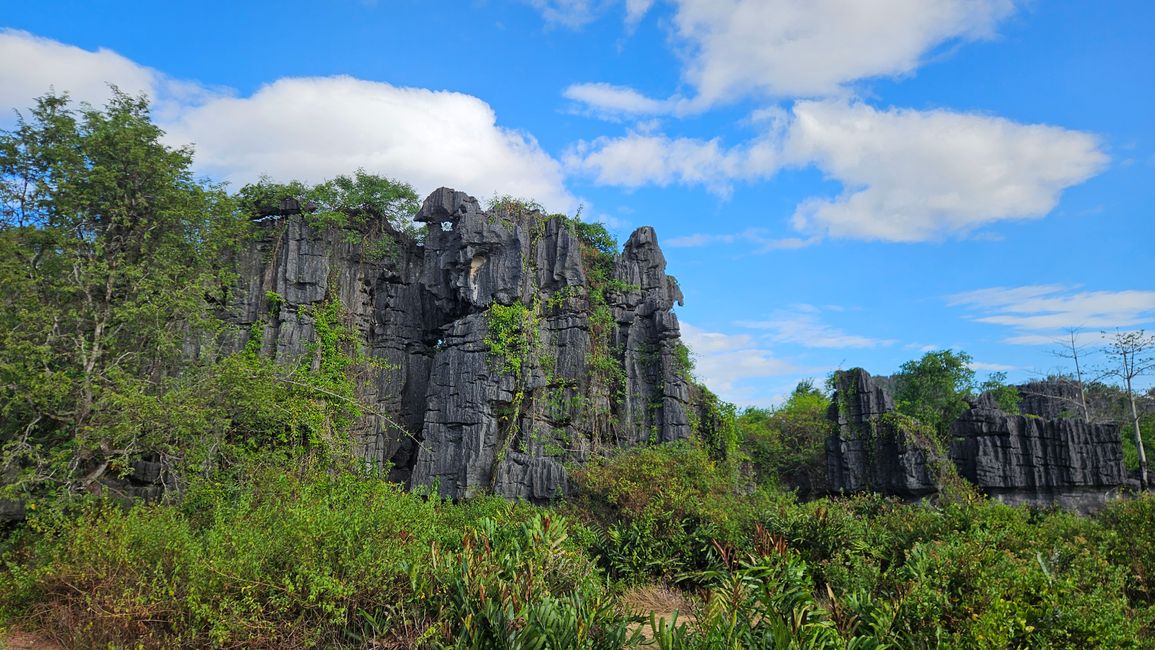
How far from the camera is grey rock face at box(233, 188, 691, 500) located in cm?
1875

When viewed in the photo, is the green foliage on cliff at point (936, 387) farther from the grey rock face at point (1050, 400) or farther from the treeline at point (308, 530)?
the treeline at point (308, 530)

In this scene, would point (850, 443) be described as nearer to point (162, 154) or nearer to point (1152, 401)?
point (1152, 401)

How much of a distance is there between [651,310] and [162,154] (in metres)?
14.6

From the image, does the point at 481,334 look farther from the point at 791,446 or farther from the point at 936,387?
the point at 936,387

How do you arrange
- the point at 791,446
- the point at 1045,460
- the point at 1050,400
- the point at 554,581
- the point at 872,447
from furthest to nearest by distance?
1. the point at 1050,400
2. the point at 791,446
3. the point at 872,447
4. the point at 1045,460
5. the point at 554,581

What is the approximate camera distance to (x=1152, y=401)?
2848 centimetres

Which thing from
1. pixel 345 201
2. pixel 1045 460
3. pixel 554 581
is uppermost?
pixel 345 201

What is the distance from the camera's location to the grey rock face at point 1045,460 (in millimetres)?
20188

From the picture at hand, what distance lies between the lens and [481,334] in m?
19.4

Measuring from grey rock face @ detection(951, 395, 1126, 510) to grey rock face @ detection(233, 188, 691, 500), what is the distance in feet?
32.9

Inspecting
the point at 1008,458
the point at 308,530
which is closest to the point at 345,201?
the point at 308,530

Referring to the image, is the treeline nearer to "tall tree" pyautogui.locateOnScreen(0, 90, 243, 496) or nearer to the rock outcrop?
"tall tree" pyautogui.locateOnScreen(0, 90, 243, 496)

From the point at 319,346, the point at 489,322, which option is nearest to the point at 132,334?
the point at 319,346

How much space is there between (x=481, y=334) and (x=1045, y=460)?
1864 centimetres
